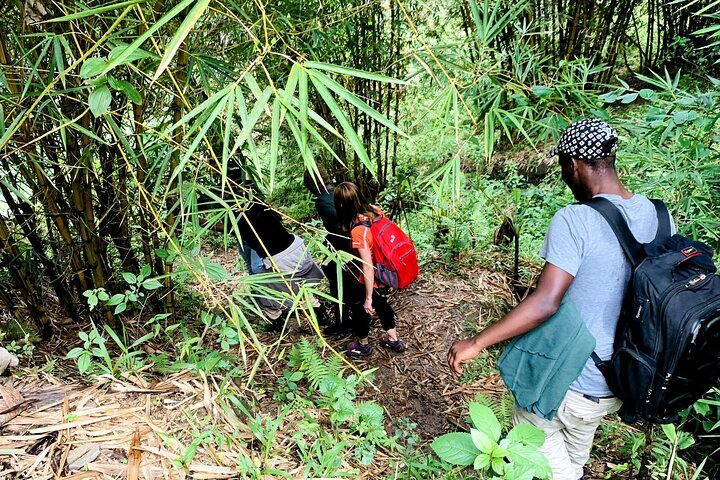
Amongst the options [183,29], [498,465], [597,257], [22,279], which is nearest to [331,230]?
[22,279]

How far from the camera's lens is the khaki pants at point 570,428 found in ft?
4.71

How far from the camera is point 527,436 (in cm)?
120

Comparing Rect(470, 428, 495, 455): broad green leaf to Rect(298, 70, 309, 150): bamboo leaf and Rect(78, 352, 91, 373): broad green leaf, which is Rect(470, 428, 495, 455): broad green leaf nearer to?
Rect(298, 70, 309, 150): bamboo leaf

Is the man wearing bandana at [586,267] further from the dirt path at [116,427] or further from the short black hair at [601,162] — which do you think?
the dirt path at [116,427]

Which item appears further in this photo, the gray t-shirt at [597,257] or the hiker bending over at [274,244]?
the hiker bending over at [274,244]

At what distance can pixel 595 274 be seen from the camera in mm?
1302

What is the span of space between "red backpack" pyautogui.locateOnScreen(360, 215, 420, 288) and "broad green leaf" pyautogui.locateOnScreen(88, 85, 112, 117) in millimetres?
1467

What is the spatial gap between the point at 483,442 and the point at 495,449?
0.03 meters

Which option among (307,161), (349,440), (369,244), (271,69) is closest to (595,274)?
(307,161)

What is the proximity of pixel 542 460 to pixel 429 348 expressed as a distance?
171cm

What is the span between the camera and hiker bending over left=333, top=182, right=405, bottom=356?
2303 millimetres

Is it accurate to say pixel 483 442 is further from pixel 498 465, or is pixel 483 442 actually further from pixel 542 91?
pixel 542 91

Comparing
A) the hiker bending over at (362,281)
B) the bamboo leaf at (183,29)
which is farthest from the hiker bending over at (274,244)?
the bamboo leaf at (183,29)

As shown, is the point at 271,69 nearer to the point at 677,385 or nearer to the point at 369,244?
the point at 369,244
